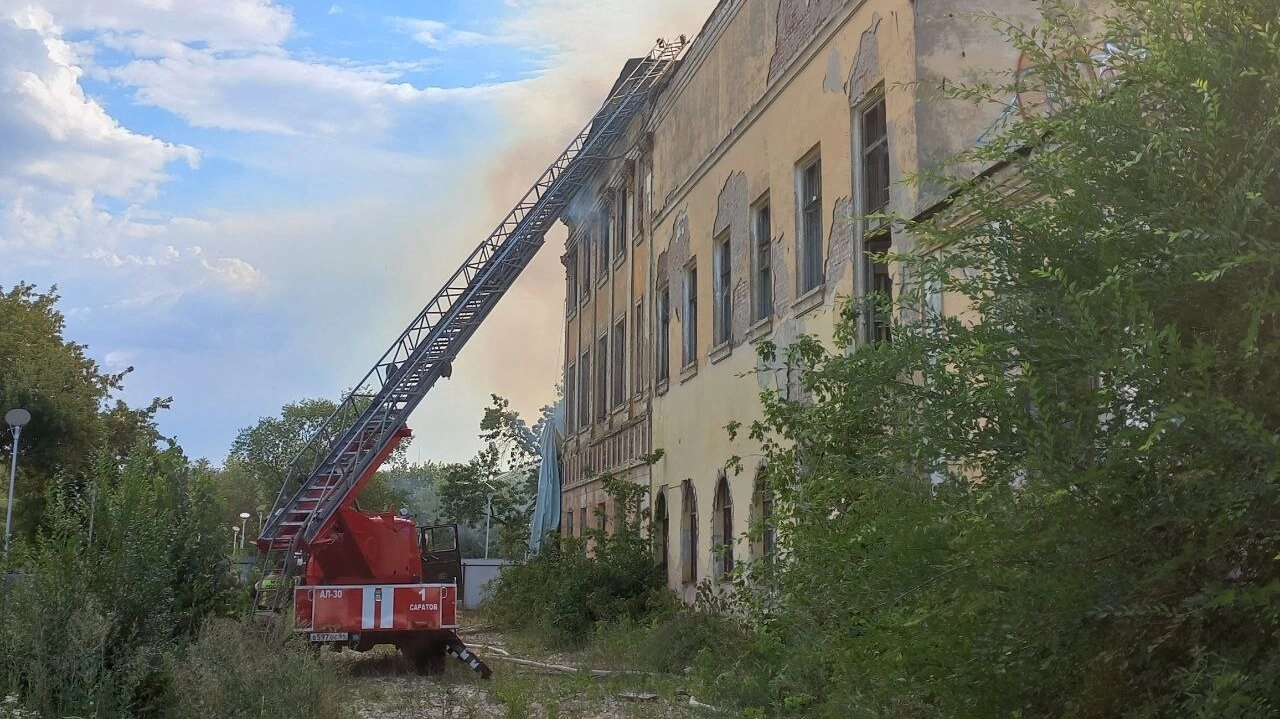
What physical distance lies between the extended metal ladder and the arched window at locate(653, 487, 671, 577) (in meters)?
4.63

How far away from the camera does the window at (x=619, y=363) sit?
90.2ft

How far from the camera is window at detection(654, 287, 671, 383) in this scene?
23.1m

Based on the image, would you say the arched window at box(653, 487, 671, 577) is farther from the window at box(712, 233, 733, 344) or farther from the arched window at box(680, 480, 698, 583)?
the window at box(712, 233, 733, 344)

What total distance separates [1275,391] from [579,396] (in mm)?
29044

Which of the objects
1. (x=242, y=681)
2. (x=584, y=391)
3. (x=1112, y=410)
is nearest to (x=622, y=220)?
(x=584, y=391)

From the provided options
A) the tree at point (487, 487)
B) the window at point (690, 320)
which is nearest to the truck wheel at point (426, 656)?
the window at point (690, 320)

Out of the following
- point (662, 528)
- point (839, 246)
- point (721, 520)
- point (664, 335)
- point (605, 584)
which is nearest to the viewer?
point (839, 246)

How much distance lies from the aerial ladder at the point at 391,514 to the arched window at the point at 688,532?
3.72 meters

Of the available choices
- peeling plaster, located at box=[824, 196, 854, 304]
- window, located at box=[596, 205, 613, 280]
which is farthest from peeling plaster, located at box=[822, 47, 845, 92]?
window, located at box=[596, 205, 613, 280]

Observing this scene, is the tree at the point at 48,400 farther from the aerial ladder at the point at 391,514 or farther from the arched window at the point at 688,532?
the arched window at the point at 688,532

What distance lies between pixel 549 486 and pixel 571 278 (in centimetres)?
583

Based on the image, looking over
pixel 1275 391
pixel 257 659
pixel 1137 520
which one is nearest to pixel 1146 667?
pixel 1137 520

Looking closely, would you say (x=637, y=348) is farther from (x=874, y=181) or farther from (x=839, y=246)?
(x=874, y=181)

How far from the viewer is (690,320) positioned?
70.9 ft
